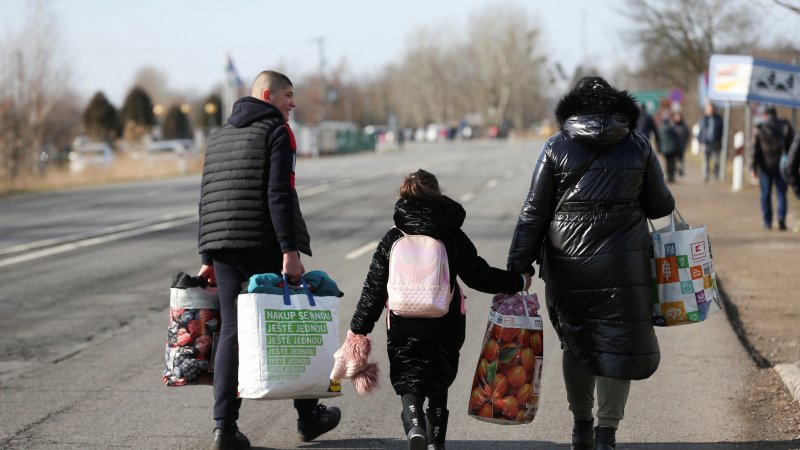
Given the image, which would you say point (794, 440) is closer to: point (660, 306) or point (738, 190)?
point (660, 306)

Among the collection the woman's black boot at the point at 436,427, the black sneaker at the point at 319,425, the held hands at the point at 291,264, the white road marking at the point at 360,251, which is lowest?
the white road marking at the point at 360,251

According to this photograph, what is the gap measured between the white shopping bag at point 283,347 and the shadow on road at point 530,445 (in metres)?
0.54

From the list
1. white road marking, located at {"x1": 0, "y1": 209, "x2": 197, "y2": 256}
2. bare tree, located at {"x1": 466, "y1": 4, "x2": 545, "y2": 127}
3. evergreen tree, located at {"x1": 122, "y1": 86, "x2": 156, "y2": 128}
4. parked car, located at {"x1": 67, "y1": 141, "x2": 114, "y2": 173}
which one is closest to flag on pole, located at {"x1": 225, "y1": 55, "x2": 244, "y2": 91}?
parked car, located at {"x1": 67, "y1": 141, "x2": 114, "y2": 173}

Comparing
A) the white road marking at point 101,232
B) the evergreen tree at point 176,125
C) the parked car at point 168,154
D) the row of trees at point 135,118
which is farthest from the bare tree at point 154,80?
the white road marking at point 101,232

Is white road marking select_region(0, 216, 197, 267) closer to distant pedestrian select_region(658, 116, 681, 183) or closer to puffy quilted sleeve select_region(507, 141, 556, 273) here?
puffy quilted sleeve select_region(507, 141, 556, 273)

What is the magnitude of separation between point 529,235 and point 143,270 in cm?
943

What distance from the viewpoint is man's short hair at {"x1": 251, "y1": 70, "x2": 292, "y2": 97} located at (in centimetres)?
570

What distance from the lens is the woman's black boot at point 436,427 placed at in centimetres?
514

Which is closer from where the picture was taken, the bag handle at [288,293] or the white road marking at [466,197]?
the bag handle at [288,293]

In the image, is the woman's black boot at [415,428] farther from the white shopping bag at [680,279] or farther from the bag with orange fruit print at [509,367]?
the white shopping bag at [680,279]

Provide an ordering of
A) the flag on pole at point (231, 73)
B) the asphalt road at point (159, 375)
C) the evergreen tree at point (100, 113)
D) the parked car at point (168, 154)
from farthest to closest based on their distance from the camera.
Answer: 1. the evergreen tree at point (100, 113)
2. the flag on pole at point (231, 73)
3. the parked car at point (168, 154)
4. the asphalt road at point (159, 375)

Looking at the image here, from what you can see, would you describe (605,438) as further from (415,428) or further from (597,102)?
(597,102)

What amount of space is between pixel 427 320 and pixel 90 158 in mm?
39846

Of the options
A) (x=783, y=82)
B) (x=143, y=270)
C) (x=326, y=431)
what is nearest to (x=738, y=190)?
(x=783, y=82)
